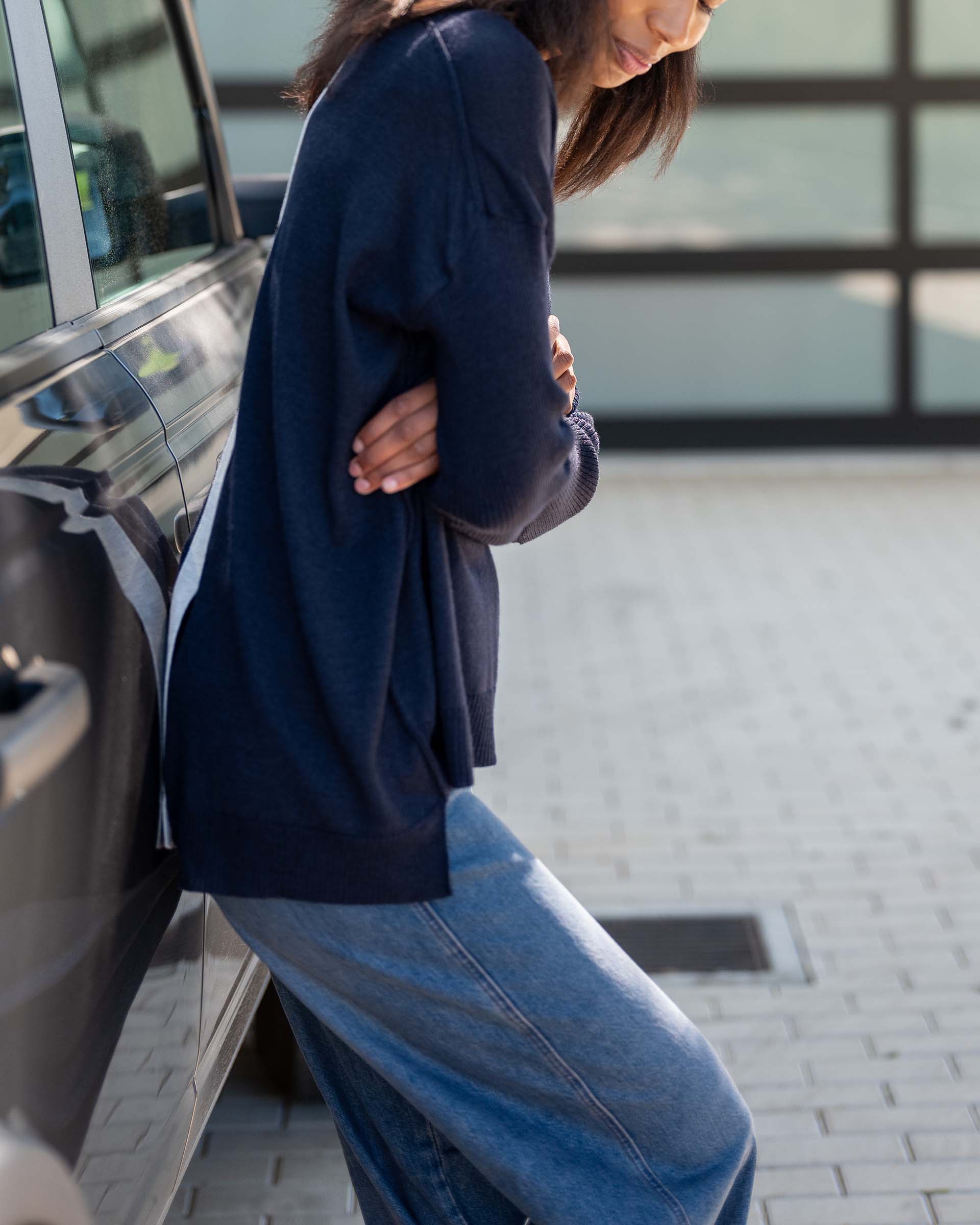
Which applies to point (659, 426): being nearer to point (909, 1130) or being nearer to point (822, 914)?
point (822, 914)

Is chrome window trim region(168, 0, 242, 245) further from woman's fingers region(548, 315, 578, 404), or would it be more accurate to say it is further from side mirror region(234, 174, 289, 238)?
woman's fingers region(548, 315, 578, 404)

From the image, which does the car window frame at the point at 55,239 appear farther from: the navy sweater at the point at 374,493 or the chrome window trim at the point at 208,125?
the chrome window trim at the point at 208,125

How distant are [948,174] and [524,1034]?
736 cm

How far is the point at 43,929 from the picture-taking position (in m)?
1.25

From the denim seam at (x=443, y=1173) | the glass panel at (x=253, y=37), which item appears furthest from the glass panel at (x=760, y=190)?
the denim seam at (x=443, y=1173)

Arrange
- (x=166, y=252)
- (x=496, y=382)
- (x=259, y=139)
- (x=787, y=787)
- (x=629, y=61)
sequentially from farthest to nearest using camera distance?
(x=259, y=139) → (x=787, y=787) → (x=166, y=252) → (x=629, y=61) → (x=496, y=382)

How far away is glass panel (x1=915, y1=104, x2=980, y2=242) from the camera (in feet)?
25.9

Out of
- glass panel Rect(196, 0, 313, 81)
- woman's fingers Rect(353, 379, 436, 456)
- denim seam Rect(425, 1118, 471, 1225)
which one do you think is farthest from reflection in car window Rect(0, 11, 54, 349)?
glass panel Rect(196, 0, 313, 81)

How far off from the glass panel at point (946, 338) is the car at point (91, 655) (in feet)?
21.4

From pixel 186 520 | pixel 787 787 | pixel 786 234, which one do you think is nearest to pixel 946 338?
pixel 786 234

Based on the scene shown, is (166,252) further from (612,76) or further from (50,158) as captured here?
(612,76)

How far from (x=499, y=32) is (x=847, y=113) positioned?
710 cm

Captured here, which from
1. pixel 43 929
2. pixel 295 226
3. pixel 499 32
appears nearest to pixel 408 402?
pixel 295 226

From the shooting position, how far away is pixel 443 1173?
178 centimetres
